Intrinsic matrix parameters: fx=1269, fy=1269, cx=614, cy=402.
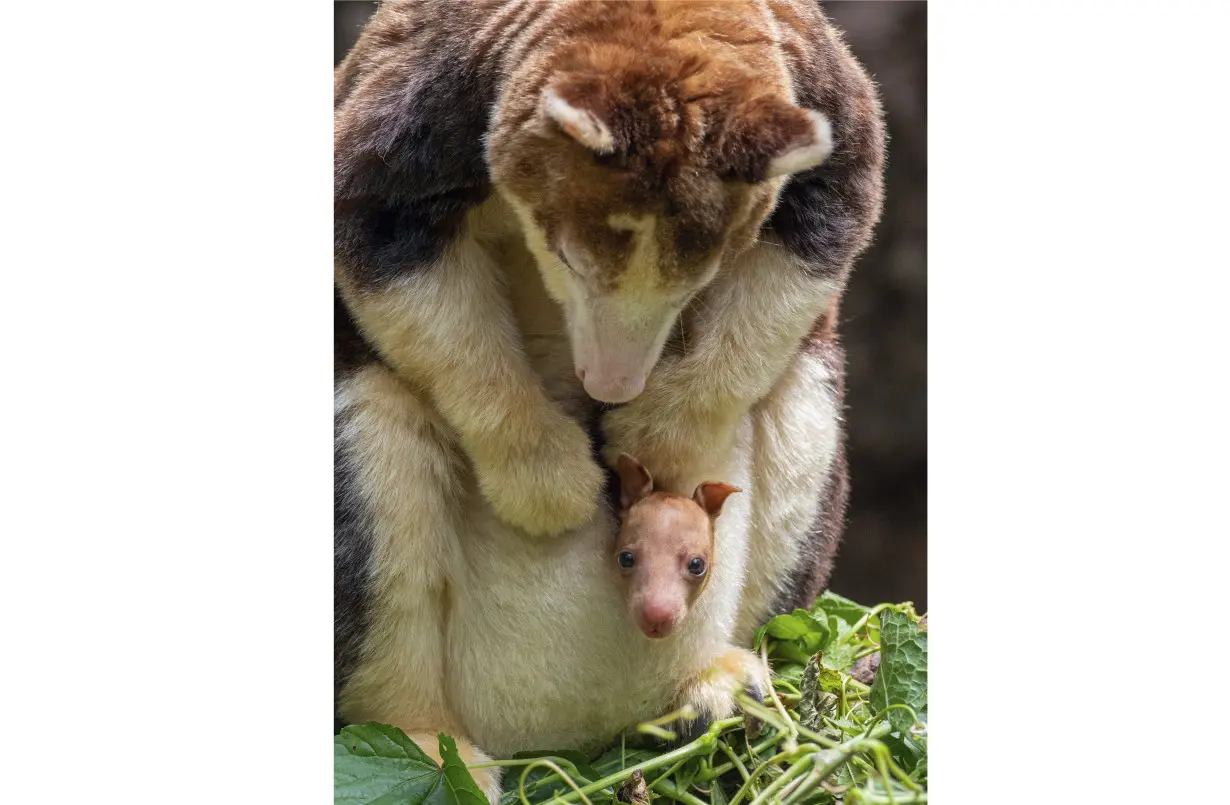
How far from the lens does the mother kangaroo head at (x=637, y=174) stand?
237cm

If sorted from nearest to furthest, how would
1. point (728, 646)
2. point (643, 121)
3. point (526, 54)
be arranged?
point (643, 121) < point (526, 54) < point (728, 646)

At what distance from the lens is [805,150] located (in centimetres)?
236

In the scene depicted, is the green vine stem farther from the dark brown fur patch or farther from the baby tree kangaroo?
the dark brown fur patch

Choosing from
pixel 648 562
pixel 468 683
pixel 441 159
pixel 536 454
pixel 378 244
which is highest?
pixel 441 159

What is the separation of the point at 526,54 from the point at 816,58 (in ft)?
2.05

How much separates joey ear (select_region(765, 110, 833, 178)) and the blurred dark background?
0.54 m

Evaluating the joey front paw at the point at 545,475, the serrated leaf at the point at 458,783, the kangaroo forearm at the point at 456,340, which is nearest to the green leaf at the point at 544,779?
the serrated leaf at the point at 458,783

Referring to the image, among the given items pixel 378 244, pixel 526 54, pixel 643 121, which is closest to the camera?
pixel 643 121

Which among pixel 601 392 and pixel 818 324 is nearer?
pixel 601 392

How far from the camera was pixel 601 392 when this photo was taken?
2.52 metres

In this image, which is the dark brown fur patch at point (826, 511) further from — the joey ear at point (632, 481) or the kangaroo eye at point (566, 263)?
the kangaroo eye at point (566, 263)

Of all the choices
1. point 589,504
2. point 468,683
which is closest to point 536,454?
point 589,504

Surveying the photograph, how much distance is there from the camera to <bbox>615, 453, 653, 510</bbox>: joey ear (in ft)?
9.29
